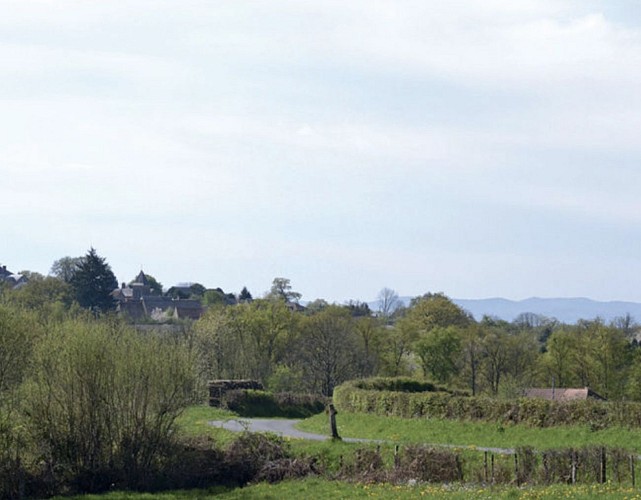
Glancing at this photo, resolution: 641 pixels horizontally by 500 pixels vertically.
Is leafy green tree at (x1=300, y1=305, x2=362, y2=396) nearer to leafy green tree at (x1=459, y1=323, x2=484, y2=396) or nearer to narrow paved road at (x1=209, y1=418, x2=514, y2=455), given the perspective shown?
leafy green tree at (x1=459, y1=323, x2=484, y2=396)

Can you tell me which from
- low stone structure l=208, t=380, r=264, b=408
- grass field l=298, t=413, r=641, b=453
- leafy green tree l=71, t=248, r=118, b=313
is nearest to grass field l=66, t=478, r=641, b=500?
grass field l=298, t=413, r=641, b=453

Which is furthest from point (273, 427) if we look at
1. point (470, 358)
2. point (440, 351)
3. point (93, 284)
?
point (93, 284)

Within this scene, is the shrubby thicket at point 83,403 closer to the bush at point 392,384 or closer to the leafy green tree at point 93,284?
the bush at point 392,384

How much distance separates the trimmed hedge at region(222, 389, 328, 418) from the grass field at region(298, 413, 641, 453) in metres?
7.76

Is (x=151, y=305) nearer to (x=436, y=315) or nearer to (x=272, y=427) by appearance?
(x=436, y=315)

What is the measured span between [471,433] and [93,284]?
79122 millimetres

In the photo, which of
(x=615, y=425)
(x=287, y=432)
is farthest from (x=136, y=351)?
(x=615, y=425)

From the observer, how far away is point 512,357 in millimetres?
90562

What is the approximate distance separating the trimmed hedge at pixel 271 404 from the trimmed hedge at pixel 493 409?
665 centimetres

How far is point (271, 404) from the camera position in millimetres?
56250

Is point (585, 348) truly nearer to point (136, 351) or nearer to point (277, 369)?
point (277, 369)

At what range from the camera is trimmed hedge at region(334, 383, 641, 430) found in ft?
123

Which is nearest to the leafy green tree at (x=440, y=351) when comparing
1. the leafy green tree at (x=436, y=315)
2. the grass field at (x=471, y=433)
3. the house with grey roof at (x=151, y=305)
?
the leafy green tree at (x=436, y=315)

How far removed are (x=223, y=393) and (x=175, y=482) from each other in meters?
22.3
